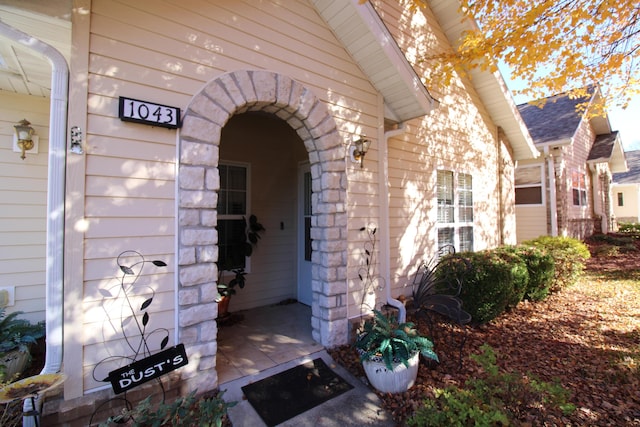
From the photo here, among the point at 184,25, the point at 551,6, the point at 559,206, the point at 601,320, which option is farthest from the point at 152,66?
the point at 559,206

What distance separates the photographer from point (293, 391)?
9.97 ft

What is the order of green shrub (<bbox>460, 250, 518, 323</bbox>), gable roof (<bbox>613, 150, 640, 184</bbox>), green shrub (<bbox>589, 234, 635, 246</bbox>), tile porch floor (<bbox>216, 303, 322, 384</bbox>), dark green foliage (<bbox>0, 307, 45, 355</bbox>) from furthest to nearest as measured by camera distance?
gable roof (<bbox>613, 150, 640, 184</bbox>) < green shrub (<bbox>589, 234, 635, 246</bbox>) < green shrub (<bbox>460, 250, 518, 323</bbox>) < tile porch floor (<bbox>216, 303, 322, 384</bbox>) < dark green foliage (<bbox>0, 307, 45, 355</bbox>)

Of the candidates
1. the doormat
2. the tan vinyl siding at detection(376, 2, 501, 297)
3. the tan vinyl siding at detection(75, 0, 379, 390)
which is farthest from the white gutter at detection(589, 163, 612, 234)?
the doormat

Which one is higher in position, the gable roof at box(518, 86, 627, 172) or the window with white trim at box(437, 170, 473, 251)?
the gable roof at box(518, 86, 627, 172)

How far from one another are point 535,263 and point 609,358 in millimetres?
2181

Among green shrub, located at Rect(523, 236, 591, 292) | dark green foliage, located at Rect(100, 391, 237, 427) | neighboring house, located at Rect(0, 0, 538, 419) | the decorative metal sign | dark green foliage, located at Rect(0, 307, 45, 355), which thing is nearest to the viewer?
dark green foliage, located at Rect(100, 391, 237, 427)

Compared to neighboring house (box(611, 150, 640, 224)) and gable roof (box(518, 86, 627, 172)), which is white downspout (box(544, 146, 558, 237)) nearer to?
gable roof (box(518, 86, 627, 172))

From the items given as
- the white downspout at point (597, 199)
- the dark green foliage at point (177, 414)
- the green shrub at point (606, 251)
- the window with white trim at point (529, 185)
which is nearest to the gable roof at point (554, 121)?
the window with white trim at point (529, 185)

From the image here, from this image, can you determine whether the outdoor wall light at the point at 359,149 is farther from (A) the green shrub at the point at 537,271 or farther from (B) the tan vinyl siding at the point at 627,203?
(B) the tan vinyl siding at the point at 627,203

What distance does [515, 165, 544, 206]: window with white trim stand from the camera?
1040 centimetres

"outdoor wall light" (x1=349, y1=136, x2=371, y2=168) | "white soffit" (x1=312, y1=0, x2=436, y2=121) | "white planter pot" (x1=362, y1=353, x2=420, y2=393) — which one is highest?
Answer: "white soffit" (x1=312, y1=0, x2=436, y2=121)

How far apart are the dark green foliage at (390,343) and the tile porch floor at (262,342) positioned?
77cm

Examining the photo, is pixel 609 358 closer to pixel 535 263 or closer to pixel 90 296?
pixel 535 263

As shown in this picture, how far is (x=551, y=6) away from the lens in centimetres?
461
